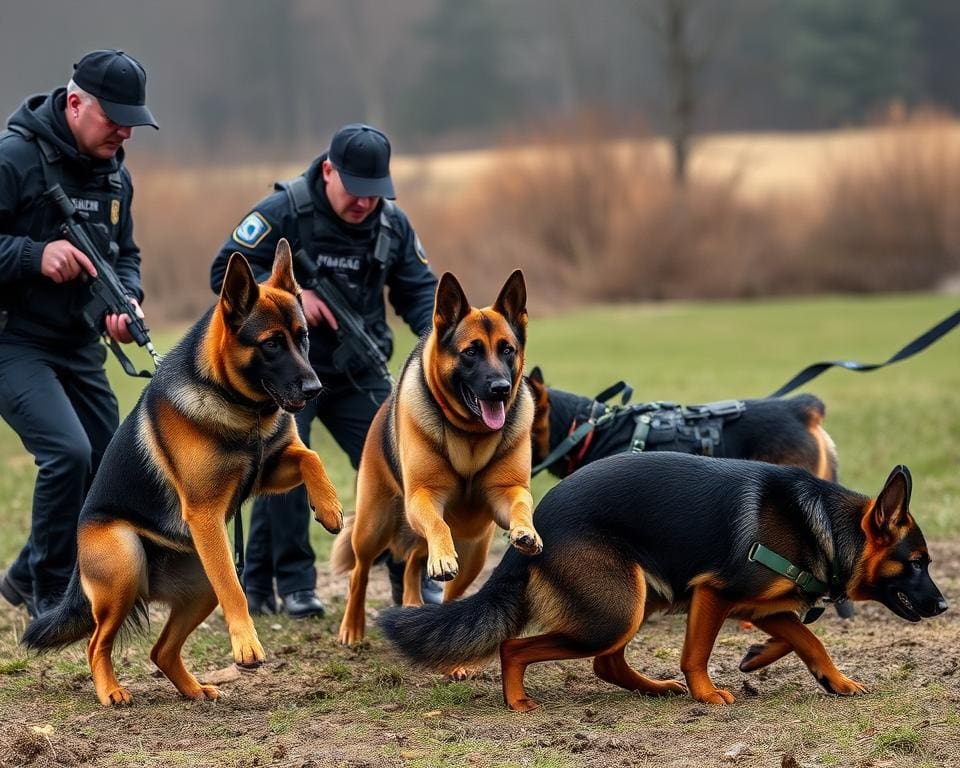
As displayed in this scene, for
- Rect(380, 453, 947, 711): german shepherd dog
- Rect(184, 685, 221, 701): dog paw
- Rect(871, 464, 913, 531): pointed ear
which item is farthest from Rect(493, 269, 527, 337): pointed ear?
Rect(184, 685, 221, 701): dog paw

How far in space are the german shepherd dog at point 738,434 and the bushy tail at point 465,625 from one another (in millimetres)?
1774

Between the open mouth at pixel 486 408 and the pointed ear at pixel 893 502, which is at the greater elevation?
the open mouth at pixel 486 408

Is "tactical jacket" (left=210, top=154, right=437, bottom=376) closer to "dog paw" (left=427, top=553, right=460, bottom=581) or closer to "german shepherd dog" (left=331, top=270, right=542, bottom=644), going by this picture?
"german shepherd dog" (left=331, top=270, right=542, bottom=644)

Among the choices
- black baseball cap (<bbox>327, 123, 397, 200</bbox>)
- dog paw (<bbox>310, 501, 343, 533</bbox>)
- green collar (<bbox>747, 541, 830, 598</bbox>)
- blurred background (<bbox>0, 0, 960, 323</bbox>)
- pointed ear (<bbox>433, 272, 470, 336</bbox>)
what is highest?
blurred background (<bbox>0, 0, 960, 323</bbox>)

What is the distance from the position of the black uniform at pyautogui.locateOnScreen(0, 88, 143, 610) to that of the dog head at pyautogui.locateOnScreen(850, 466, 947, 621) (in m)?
3.57

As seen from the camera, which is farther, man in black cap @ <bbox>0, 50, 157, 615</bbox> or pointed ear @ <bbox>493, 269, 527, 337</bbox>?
man in black cap @ <bbox>0, 50, 157, 615</bbox>

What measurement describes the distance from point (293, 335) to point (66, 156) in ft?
6.39

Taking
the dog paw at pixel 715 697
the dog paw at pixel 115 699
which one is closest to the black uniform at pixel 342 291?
the dog paw at pixel 115 699

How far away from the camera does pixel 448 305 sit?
548 centimetres

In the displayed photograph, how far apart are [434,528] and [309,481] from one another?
55 centimetres

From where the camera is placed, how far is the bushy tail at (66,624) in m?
5.41

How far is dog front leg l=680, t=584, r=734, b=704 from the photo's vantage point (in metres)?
5.05

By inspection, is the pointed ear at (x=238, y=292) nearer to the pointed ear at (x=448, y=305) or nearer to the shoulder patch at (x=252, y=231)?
the pointed ear at (x=448, y=305)

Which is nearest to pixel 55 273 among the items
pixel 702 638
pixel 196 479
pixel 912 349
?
pixel 196 479
